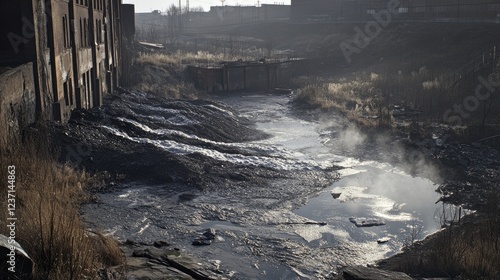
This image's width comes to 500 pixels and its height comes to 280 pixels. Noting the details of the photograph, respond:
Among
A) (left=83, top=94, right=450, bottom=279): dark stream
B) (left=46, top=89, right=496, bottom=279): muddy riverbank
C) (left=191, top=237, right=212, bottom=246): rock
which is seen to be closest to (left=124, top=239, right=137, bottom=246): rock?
(left=46, top=89, right=496, bottom=279): muddy riverbank

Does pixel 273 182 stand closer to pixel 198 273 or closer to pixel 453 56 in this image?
pixel 198 273

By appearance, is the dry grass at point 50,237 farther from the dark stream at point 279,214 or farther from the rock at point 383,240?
the rock at point 383,240

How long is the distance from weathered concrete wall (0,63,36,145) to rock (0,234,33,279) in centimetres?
412

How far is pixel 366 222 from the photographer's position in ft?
35.4

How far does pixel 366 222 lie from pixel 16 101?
7.69 metres

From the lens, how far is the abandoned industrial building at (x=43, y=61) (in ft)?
35.0

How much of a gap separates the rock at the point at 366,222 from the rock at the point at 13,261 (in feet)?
24.0

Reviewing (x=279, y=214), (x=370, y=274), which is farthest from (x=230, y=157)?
(x=370, y=274)

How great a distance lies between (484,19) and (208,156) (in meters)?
34.3

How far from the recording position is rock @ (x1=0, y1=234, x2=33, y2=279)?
4.55 m

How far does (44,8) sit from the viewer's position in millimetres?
12852

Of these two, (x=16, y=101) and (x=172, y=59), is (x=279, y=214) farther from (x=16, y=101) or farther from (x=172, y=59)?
(x=172, y=59)

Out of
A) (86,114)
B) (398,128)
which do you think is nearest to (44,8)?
(86,114)

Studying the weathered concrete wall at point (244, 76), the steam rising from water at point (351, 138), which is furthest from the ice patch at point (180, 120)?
the weathered concrete wall at point (244, 76)
